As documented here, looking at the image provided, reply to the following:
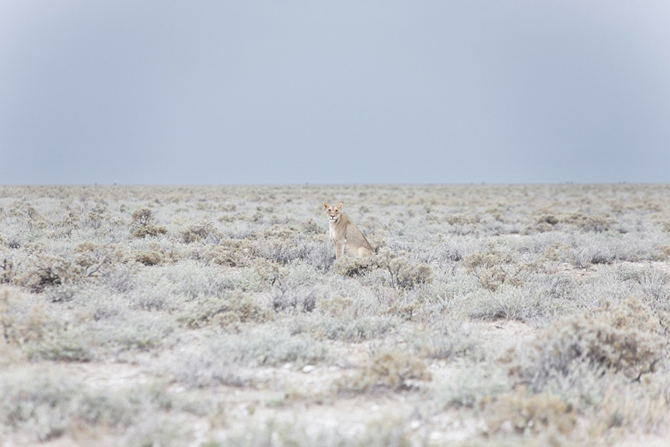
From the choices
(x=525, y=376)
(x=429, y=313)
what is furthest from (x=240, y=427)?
(x=429, y=313)

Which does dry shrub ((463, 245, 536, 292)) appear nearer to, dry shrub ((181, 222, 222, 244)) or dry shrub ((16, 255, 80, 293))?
dry shrub ((16, 255, 80, 293))

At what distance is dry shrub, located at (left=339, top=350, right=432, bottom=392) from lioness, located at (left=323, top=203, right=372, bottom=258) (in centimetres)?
473

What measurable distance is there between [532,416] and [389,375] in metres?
1.18

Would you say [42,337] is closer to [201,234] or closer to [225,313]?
[225,313]

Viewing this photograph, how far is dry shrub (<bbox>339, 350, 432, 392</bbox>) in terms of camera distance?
4004mm

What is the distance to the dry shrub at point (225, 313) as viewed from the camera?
5490 mm

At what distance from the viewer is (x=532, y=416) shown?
3426 millimetres

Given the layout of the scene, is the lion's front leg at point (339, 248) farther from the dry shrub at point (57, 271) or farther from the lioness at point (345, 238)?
the dry shrub at point (57, 271)

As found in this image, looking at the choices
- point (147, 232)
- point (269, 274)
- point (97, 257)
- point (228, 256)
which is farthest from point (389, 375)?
point (147, 232)

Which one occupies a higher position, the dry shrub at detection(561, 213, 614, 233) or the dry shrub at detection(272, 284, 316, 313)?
the dry shrub at detection(561, 213, 614, 233)

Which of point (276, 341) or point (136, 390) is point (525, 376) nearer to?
point (276, 341)

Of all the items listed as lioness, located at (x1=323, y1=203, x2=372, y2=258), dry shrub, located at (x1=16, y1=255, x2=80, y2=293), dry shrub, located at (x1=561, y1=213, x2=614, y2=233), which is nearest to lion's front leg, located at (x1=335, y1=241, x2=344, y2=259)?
lioness, located at (x1=323, y1=203, x2=372, y2=258)

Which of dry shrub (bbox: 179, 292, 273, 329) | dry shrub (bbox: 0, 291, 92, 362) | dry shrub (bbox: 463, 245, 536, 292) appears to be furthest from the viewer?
dry shrub (bbox: 463, 245, 536, 292)

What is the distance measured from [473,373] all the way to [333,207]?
5.76 metres
